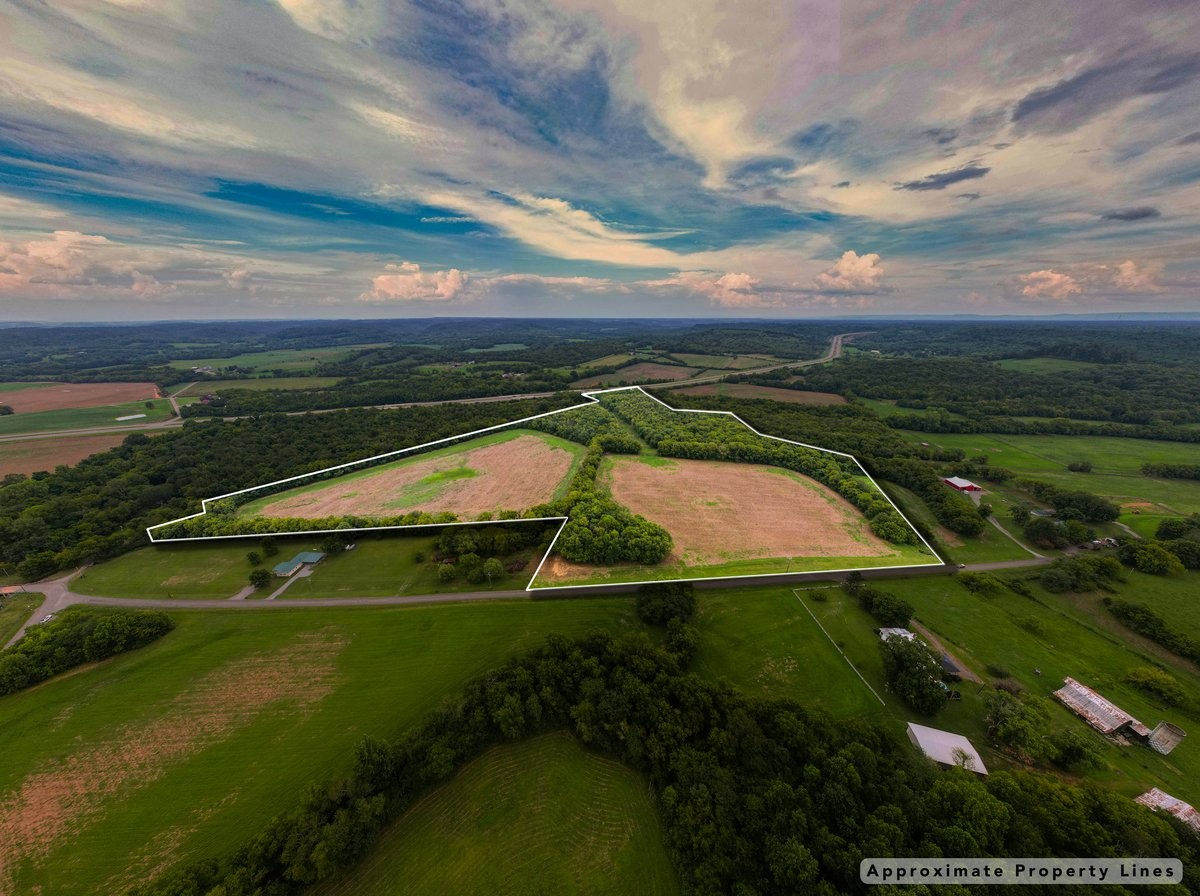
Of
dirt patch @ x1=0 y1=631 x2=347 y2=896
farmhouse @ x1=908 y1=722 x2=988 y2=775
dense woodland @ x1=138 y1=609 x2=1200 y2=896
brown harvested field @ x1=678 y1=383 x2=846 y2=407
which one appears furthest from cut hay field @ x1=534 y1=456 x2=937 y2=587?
brown harvested field @ x1=678 y1=383 x2=846 y2=407

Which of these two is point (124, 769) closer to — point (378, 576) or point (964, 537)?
point (378, 576)

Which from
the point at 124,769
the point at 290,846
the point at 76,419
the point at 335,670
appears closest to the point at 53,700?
the point at 124,769

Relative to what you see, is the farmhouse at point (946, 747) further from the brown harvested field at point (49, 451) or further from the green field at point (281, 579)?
the brown harvested field at point (49, 451)

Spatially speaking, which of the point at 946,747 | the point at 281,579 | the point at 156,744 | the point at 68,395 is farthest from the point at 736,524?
the point at 68,395

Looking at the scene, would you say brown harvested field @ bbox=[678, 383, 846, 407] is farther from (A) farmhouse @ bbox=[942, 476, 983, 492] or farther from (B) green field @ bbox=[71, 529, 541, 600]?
(B) green field @ bbox=[71, 529, 541, 600]

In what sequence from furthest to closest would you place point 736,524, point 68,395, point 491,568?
1. point 68,395
2. point 736,524
3. point 491,568

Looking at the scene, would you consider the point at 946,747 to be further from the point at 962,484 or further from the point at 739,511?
the point at 962,484
